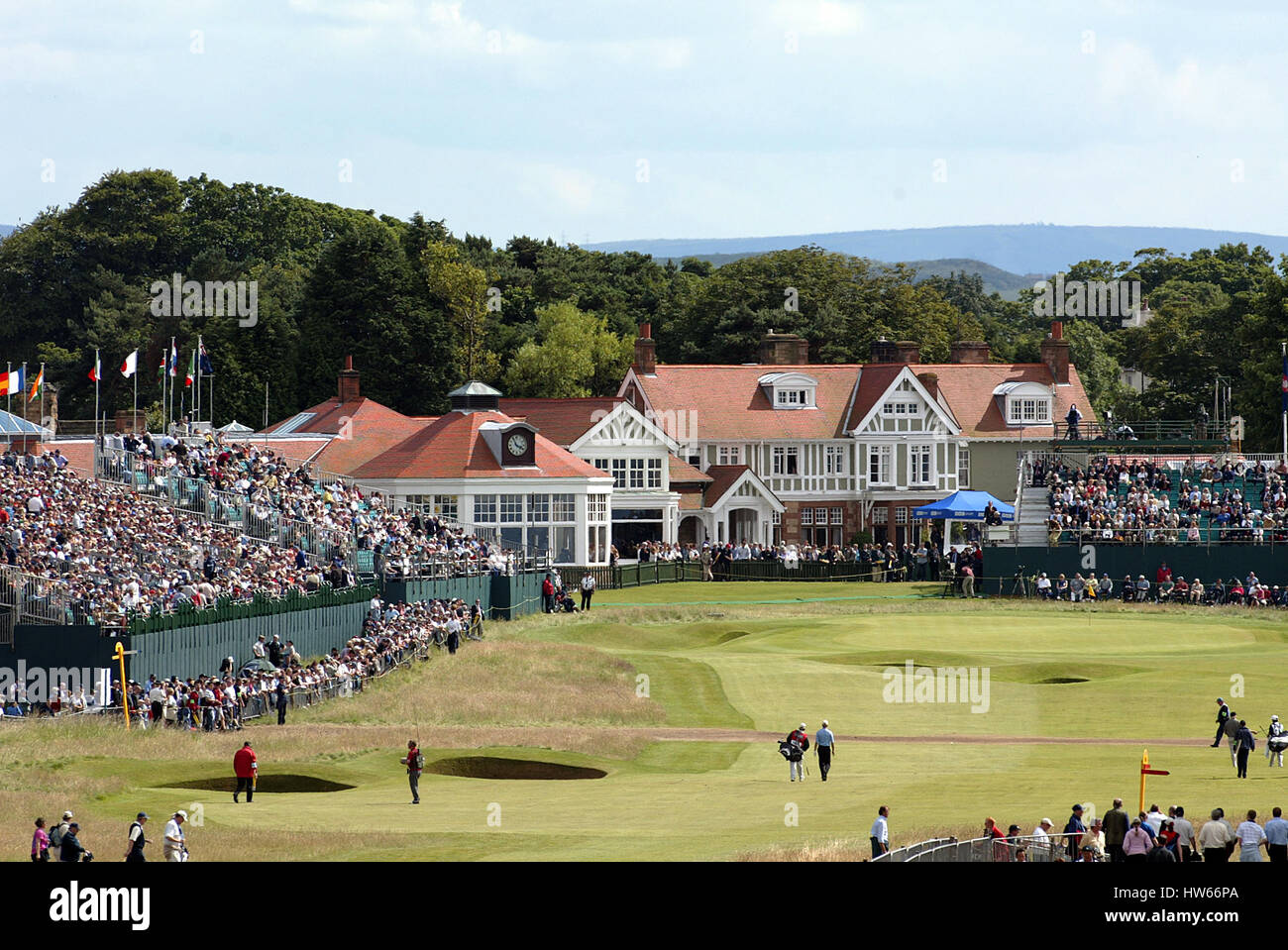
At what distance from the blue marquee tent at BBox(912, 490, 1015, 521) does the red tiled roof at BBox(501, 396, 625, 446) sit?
15.1m

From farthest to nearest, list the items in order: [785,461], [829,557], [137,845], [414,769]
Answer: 1. [785,461]
2. [829,557]
3. [414,769]
4. [137,845]

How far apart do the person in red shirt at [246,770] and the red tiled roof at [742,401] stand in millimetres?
58725

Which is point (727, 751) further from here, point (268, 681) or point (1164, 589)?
point (1164, 589)

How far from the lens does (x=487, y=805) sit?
117ft

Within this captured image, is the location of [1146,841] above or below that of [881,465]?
below

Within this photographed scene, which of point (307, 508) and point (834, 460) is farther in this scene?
point (834, 460)

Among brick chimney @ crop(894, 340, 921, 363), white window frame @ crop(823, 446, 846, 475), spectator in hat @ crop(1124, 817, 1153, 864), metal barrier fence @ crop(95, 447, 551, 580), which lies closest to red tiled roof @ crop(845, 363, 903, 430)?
white window frame @ crop(823, 446, 846, 475)

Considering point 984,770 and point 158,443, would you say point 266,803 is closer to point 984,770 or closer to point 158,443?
point 984,770

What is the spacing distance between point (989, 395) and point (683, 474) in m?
19.0

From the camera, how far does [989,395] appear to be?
10000 centimetres

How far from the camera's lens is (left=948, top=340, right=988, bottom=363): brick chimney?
4181 inches

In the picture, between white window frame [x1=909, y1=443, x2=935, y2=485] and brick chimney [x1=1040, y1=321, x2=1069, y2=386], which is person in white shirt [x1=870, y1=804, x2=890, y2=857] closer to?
white window frame [x1=909, y1=443, x2=935, y2=485]

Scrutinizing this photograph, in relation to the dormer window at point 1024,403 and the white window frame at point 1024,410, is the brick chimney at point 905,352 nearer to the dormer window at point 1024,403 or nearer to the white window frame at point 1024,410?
the dormer window at point 1024,403

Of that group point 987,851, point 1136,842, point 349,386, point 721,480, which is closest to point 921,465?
A: point 721,480
